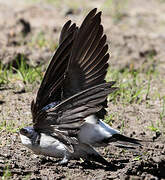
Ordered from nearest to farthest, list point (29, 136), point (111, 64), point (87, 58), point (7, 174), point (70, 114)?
1. point (7, 174)
2. point (87, 58)
3. point (70, 114)
4. point (29, 136)
5. point (111, 64)

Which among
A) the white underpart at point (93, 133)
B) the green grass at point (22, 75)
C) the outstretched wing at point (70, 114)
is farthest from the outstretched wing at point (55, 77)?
the green grass at point (22, 75)

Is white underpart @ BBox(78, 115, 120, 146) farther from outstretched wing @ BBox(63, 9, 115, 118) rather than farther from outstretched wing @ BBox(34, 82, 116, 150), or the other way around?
outstretched wing @ BBox(63, 9, 115, 118)

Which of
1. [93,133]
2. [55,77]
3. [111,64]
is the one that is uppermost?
[111,64]

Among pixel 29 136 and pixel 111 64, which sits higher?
pixel 111 64

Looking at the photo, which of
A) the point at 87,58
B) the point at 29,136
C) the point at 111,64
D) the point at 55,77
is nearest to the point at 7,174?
the point at 29,136

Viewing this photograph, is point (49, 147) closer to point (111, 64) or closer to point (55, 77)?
point (55, 77)

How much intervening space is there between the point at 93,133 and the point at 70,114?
0.27 m

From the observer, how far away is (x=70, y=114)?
13.3 feet

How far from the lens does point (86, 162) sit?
14.5 feet

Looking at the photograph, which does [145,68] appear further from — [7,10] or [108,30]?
[7,10]

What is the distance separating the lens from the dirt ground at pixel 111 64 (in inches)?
163

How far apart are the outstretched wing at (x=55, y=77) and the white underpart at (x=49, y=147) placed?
257 mm

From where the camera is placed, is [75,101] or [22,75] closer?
[75,101]

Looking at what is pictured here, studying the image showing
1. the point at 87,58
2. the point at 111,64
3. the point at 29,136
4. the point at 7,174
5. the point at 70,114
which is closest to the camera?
the point at 7,174
